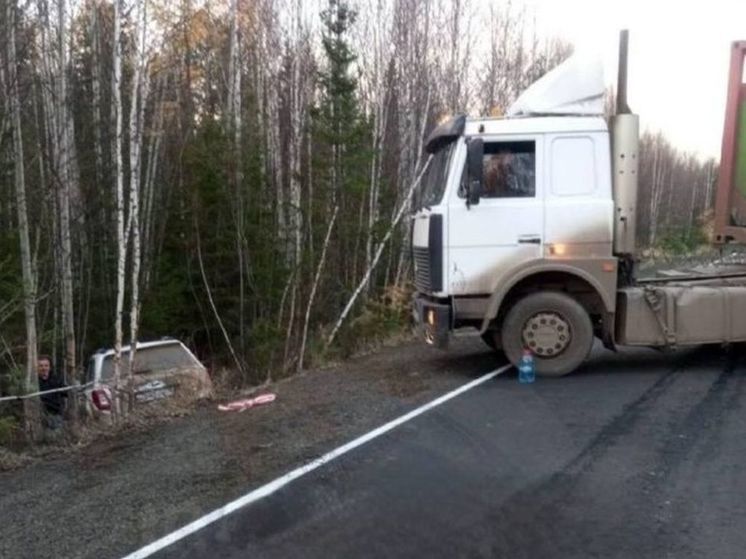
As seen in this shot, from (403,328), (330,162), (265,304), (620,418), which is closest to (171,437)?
(620,418)

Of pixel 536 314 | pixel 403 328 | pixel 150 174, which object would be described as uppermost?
pixel 150 174

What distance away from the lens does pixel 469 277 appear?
9.20 meters

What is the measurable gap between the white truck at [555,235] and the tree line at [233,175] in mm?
4540

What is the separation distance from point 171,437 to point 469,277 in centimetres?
367

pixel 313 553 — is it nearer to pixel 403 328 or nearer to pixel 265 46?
pixel 403 328

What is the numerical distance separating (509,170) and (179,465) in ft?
15.8

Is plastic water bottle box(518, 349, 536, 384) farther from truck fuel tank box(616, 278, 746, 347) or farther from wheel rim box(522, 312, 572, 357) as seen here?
truck fuel tank box(616, 278, 746, 347)

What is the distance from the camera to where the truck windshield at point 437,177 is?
9.34 m

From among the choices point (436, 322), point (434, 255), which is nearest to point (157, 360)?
→ point (436, 322)

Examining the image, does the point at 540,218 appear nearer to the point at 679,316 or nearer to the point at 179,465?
the point at 679,316

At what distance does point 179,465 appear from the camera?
632cm

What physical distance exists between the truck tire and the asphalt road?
3.56 ft

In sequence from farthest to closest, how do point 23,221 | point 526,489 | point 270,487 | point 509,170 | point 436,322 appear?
point 23,221 < point 436,322 < point 509,170 < point 270,487 < point 526,489

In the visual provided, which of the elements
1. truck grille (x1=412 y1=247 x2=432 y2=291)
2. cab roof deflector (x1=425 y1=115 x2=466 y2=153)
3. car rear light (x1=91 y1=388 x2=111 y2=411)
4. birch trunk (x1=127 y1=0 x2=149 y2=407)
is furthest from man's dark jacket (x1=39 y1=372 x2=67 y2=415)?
cab roof deflector (x1=425 y1=115 x2=466 y2=153)
